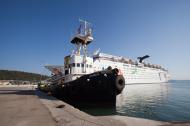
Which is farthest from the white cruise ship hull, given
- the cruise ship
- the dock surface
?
the dock surface

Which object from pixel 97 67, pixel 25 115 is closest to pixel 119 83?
pixel 25 115

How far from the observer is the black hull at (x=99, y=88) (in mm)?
14242

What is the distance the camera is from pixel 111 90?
14.3 metres

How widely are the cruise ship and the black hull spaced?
1495mm

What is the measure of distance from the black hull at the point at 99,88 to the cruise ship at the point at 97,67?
149 centimetres

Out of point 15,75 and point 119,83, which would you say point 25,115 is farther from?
point 15,75

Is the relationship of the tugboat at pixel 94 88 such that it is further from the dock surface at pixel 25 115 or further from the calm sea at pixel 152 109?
the dock surface at pixel 25 115

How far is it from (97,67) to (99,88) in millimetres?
21603

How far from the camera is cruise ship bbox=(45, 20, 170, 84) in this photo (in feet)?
64.2

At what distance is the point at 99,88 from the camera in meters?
14.4

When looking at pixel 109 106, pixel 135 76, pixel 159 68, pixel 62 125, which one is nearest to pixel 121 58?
pixel 135 76

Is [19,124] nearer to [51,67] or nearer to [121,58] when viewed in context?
[51,67]

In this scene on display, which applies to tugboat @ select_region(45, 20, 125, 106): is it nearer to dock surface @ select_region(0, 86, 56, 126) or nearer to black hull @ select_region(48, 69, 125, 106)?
black hull @ select_region(48, 69, 125, 106)

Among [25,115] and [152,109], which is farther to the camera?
[152,109]
